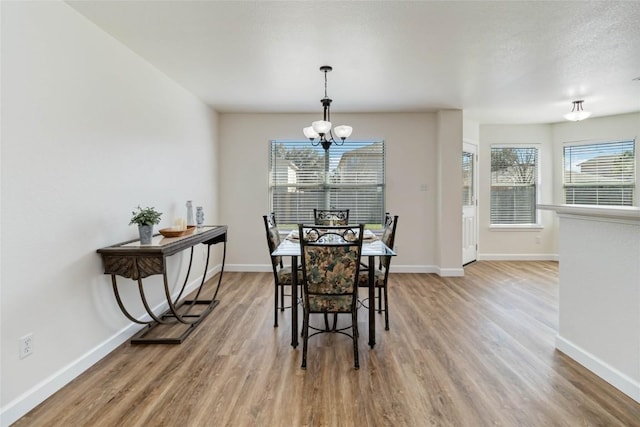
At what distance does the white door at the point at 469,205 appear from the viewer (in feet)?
19.2

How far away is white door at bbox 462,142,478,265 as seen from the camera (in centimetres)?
586

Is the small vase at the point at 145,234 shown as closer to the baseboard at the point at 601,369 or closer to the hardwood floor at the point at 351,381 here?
the hardwood floor at the point at 351,381

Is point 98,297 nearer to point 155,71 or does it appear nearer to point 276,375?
point 276,375

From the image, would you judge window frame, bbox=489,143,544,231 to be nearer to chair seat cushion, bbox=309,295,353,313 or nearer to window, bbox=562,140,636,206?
window, bbox=562,140,636,206

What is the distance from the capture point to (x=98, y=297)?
8.32 ft

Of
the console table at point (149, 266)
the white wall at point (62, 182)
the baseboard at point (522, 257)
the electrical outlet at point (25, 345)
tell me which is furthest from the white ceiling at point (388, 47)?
the baseboard at point (522, 257)

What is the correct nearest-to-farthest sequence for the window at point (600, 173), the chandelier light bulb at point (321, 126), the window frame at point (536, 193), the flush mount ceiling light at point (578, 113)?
the chandelier light bulb at point (321, 126)
the flush mount ceiling light at point (578, 113)
the window at point (600, 173)
the window frame at point (536, 193)

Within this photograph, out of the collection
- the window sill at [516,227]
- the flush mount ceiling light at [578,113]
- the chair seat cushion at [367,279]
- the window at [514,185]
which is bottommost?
the chair seat cushion at [367,279]

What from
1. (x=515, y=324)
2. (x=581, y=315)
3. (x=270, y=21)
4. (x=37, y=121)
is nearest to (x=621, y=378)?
(x=581, y=315)

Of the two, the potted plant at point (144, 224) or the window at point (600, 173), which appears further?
the window at point (600, 173)

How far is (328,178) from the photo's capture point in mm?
5352

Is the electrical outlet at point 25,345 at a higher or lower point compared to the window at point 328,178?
lower

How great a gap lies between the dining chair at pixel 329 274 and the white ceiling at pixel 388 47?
5.04 feet

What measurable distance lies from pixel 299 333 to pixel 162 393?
121cm
